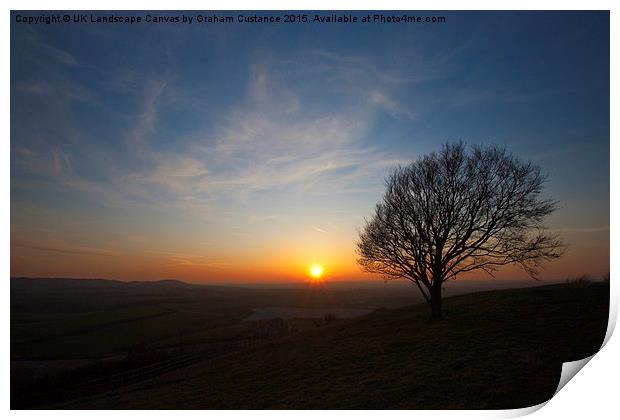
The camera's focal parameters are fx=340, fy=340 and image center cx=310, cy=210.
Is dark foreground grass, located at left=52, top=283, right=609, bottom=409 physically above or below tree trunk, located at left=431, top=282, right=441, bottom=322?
below

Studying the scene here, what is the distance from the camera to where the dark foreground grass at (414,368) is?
8367 millimetres

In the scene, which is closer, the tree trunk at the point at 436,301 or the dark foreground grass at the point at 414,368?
the dark foreground grass at the point at 414,368

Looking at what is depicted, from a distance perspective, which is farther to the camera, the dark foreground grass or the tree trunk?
the tree trunk

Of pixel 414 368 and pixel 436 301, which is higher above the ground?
pixel 436 301

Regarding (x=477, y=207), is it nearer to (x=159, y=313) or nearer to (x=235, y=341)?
(x=235, y=341)

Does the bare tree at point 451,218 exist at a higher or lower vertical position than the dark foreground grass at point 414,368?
higher

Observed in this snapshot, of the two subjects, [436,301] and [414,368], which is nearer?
[414,368]

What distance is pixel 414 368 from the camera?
9.61 m

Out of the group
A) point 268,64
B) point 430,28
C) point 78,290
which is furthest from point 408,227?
point 78,290

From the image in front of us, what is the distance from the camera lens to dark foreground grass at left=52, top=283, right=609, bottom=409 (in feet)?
27.5
